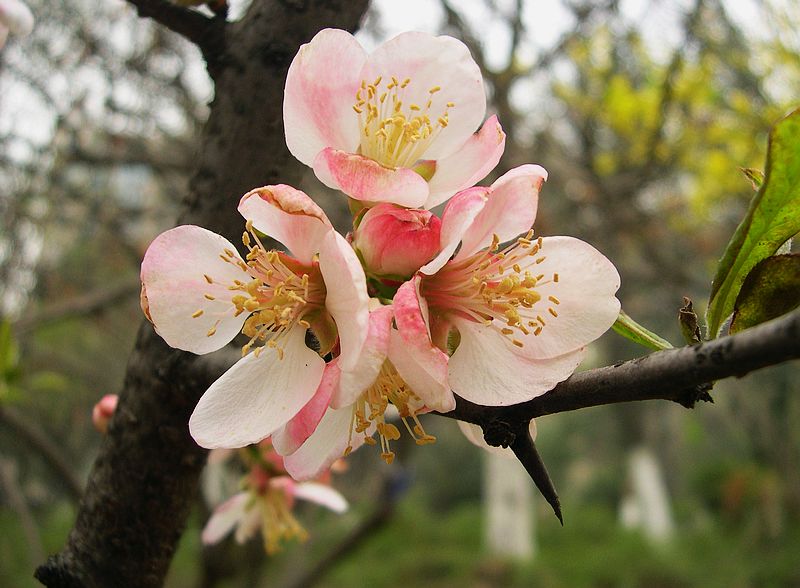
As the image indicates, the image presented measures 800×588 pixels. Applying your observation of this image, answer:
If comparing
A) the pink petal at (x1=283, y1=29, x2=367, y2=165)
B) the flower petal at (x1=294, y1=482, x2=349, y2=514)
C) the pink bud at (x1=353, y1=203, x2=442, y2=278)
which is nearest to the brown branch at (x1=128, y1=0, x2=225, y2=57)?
the pink petal at (x1=283, y1=29, x2=367, y2=165)

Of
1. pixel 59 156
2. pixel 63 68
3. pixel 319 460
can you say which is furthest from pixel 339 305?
pixel 63 68

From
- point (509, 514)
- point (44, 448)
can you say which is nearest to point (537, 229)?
point (44, 448)

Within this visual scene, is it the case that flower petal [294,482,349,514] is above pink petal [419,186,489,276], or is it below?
below

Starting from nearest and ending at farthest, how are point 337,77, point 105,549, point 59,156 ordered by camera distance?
point 337,77
point 105,549
point 59,156

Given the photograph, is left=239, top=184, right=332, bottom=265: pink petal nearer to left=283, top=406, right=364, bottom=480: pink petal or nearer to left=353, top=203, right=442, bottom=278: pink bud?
left=353, top=203, right=442, bottom=278: pink bud

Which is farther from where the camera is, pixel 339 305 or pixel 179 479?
pixel 179 479

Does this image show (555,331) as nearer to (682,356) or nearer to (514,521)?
(682,356)

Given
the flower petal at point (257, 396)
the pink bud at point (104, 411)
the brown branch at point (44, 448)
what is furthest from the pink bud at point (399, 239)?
the brown branch at point (44, 448)
